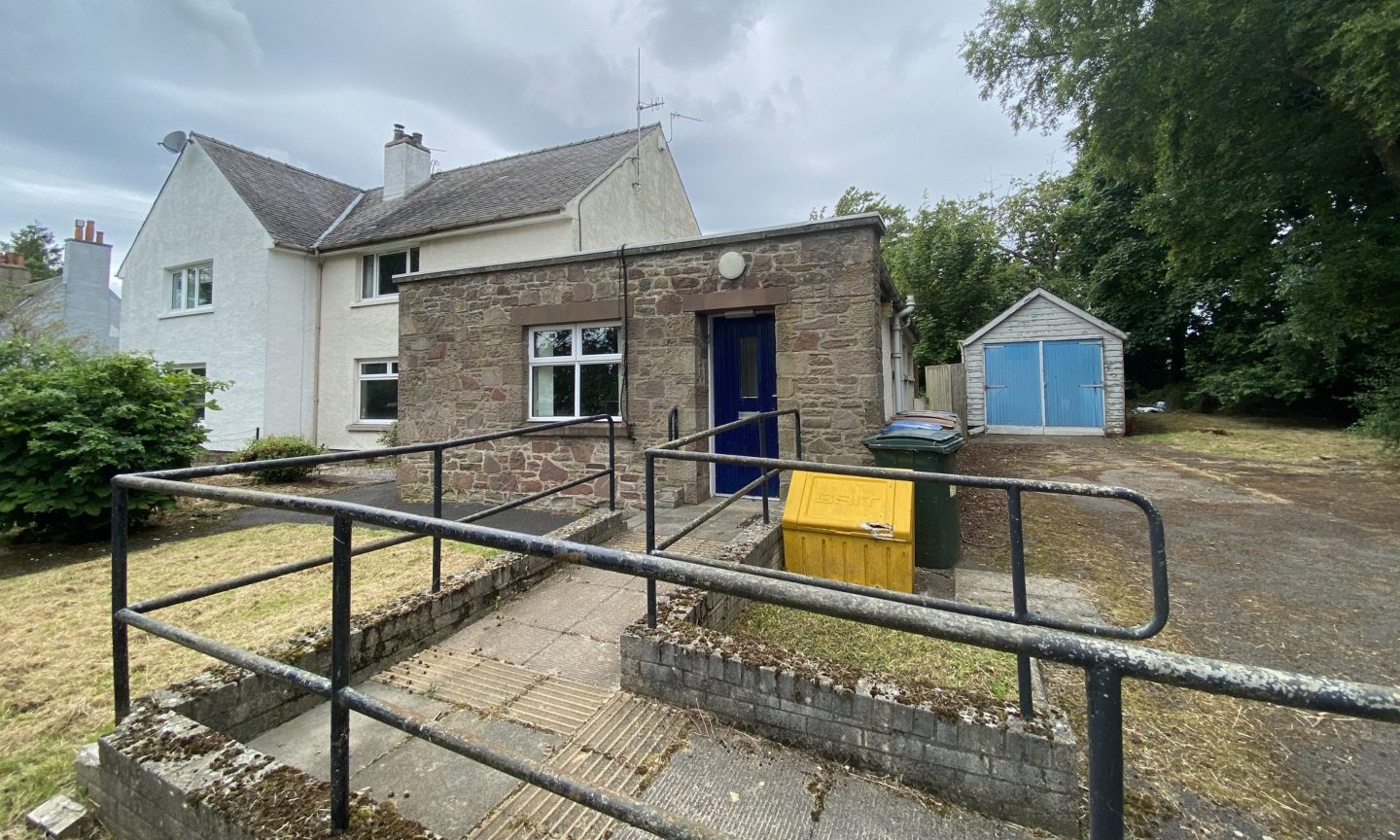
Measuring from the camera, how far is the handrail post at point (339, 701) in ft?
5.23

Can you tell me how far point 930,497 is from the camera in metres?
4.59

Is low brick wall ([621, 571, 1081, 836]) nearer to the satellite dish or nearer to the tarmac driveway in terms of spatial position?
the tarmac driveway

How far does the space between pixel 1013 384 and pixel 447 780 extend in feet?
57.5

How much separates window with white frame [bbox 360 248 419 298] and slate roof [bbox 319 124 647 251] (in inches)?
21.4

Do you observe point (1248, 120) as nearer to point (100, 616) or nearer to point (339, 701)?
point (339, 701)

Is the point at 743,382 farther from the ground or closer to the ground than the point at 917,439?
farther from the ground

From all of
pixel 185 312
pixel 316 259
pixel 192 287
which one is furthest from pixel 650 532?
pixel 192 287

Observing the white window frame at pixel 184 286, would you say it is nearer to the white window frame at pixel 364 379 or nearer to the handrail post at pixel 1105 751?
the white window frame at pixel 364 379

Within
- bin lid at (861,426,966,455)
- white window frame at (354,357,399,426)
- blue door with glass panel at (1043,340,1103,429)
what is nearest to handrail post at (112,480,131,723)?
bin lid at (861,426,966,455)

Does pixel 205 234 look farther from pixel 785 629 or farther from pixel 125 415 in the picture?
pixel 785 629

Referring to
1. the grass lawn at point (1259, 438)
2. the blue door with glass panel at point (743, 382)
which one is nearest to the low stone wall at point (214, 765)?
the blue door with glass panel at point (743, 382)

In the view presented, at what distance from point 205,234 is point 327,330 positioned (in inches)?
174

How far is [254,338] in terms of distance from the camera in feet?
46.3

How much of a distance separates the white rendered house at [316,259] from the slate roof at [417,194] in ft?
0.23
